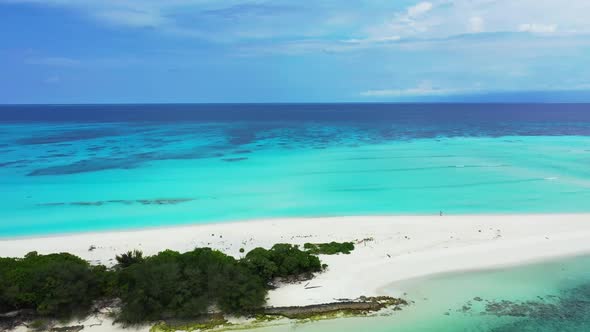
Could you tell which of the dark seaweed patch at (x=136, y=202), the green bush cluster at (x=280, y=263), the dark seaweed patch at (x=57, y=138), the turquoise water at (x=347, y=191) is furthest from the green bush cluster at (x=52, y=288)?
the dark seaweed patch at (x=57, y=138)

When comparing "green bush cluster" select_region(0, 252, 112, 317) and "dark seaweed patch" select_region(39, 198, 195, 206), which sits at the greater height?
"green bush cluster" select_region(0, 252, 112, 317)

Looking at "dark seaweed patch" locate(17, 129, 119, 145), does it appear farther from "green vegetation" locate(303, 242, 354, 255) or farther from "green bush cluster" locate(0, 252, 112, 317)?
"green vegetation" locate(303, 242, 354, 255)

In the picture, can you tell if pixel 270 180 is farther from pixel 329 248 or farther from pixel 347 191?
pixel 329 248

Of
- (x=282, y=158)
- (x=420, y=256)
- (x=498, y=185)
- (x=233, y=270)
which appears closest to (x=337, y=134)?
(x=282, y=158)

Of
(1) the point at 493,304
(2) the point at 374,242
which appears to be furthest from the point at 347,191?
(1) the point at 493,304

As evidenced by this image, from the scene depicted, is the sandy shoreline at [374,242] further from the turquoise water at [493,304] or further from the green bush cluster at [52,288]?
the green bush cluster at [52,288]

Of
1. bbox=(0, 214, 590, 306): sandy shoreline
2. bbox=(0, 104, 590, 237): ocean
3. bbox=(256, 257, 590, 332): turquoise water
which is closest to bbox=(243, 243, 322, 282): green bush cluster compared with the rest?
bbox=(0, 214, 590, 306): sandy shoreline
